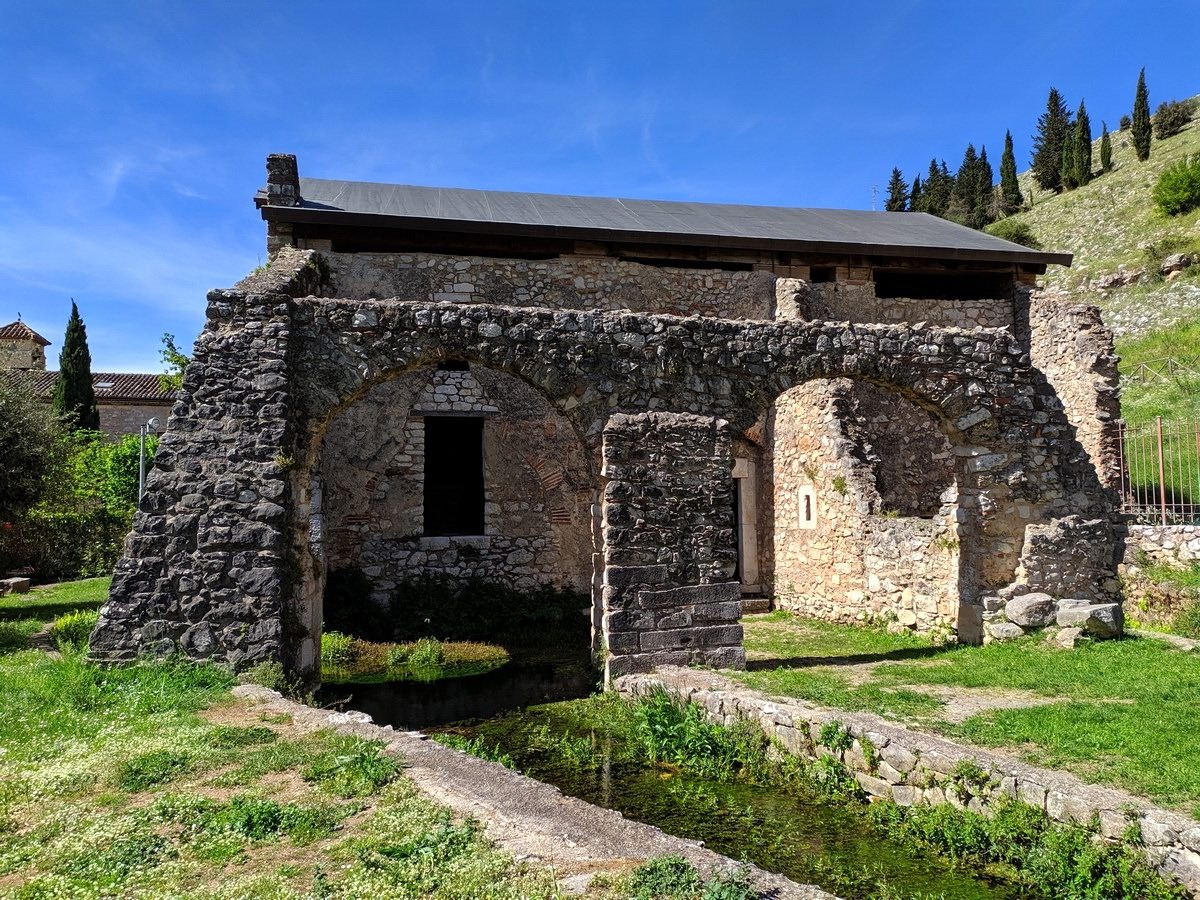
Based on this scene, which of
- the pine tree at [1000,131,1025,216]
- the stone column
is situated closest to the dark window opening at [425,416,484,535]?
the stone column

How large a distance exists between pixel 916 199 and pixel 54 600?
51259 millimetres

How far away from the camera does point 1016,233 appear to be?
34.4 meters

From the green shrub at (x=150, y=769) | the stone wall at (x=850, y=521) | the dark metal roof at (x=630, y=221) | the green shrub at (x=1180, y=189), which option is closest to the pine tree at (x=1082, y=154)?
the green shrub at (x=1180, y=189)

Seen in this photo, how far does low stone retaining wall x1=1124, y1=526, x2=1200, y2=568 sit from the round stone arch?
7388mm

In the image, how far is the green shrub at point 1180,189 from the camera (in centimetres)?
3072

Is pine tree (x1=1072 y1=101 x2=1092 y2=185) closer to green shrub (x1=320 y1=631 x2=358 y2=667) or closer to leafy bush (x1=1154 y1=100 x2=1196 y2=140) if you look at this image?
leafy bush (x1=1154 y1=100 x2=1196 y2=140)

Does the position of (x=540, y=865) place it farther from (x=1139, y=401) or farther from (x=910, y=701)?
(x=1139, y=401)

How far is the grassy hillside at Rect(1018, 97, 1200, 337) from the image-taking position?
2498cm

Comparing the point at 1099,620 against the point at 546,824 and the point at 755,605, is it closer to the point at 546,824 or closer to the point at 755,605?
the point at 755,605

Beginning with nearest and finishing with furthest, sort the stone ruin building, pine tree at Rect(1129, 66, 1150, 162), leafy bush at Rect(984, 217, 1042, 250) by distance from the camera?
the stone ruin building, leafy bush at Rect(984, 217, 1042, 250), pine tree at Rect(1129, 66, 1150, 162)

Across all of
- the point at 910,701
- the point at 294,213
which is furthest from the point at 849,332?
the point at 294,213

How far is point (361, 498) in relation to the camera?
11.4 m

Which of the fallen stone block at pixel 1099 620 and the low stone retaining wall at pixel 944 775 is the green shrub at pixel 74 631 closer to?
the low stone retaining wall at pixel 944 775

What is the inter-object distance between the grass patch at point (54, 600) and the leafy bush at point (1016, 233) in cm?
3249
